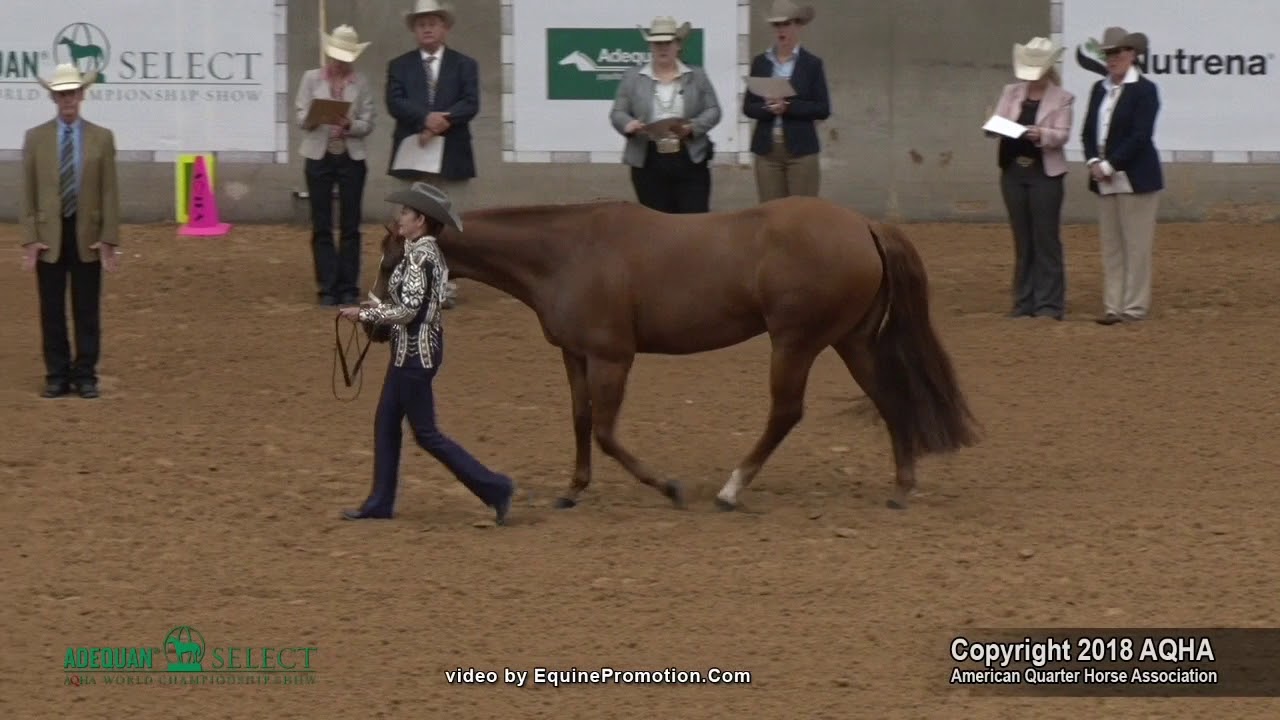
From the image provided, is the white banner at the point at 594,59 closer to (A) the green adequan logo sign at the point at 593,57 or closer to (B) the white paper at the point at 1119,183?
(A) the green adequan logo sign at the point at 593,57

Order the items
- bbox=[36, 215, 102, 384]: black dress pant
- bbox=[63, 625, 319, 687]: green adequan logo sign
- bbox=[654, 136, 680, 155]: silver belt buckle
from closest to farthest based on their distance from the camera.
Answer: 1. bbox=[63, 625, 319, 687]: green adequan logo sign
2. bbox=[36, 215, 102, 384]: black dress pant
3. bbox=[654, 136, 680, 155]: silver belt buckle

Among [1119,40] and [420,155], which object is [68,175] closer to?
[420,155]

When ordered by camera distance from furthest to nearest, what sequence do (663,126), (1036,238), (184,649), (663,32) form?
1. (1036,238)
2. (663,32)
3. (663,126)
4. (184,649)

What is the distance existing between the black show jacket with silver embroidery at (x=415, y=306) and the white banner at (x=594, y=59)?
805 centimetres

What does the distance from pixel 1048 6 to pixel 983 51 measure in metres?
0.64

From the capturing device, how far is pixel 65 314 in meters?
11.0

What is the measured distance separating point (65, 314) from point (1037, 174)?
633 centimetres

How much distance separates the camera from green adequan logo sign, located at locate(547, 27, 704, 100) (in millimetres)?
16328

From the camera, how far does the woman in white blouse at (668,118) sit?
12477mm

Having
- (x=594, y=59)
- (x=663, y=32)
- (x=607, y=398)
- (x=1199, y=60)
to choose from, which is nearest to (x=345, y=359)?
(x=607, y=398)

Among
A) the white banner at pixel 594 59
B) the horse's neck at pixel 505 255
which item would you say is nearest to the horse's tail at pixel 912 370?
the horse's neck at pixel 505 255

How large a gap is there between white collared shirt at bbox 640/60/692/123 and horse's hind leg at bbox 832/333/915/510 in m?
3.75

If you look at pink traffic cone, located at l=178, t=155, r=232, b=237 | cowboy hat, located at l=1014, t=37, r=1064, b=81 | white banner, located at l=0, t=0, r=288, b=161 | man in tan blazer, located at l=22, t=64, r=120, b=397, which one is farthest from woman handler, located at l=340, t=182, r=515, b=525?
white banner, located at l=0, t=0, r=288, b=161

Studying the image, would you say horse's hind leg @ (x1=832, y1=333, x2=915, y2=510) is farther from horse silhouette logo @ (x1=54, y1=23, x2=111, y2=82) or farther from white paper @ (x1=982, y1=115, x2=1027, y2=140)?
horse silhouette logo @ (x1=54, y1=23, x2=111, y2=82)
